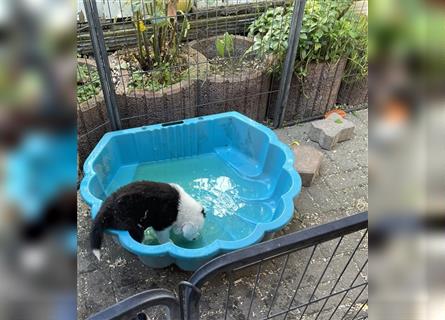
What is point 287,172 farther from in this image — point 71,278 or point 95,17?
point 71,278

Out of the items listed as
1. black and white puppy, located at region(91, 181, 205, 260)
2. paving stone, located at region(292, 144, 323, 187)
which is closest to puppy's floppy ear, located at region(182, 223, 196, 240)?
black and white puppy, located at region(91, 181, 205, 260)

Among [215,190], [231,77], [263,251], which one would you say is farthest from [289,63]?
[263,251]

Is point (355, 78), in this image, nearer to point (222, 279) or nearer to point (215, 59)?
point (215, 59)

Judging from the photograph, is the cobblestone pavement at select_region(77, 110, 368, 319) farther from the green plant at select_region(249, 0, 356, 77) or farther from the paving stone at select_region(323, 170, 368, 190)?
the green plant at select_region(249, 0, 356, 77)

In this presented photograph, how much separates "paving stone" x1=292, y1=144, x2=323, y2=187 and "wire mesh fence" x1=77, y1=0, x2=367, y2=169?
18.9 inches

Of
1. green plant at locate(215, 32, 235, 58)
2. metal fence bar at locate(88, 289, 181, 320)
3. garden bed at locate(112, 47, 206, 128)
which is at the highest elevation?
metal fence bar at locate(88, 289, 181, 320)

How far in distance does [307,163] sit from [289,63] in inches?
29.2

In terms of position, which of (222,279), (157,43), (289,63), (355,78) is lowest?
(222,279)

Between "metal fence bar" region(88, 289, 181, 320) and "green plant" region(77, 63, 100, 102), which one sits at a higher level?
"metal fence bar" region(88, 289, 181, 320)

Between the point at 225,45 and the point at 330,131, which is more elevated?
the point at 225,45

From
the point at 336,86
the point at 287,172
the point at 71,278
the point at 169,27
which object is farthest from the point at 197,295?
the point at 336,86

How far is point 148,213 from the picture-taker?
1904 mm

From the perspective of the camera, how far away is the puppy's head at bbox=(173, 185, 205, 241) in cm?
200

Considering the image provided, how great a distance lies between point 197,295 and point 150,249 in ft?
2.64
